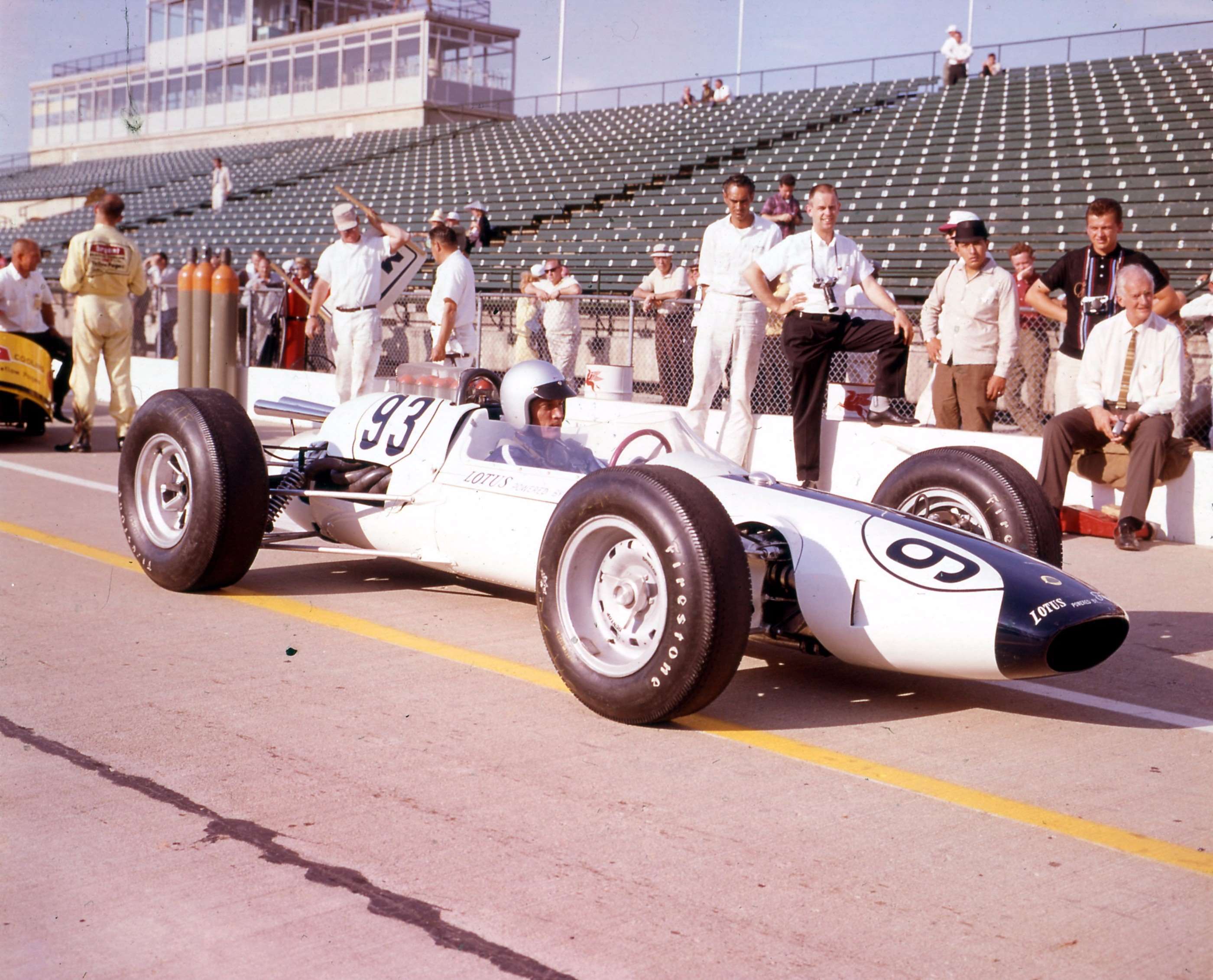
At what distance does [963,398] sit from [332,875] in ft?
25.1

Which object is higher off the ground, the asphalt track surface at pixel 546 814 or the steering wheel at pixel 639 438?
the steering wheel at pixel 639 438

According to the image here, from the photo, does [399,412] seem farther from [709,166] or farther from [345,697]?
[709,166]

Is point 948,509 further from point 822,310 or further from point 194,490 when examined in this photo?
point 822,310

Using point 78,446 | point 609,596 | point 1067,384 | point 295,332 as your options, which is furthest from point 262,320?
point 609,596

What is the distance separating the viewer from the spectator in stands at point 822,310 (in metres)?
9.54

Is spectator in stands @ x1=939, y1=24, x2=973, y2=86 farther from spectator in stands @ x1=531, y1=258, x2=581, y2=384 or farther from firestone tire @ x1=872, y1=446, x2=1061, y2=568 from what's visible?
firestone tire @ x1=872, y1=446, x2=1061, y2=568

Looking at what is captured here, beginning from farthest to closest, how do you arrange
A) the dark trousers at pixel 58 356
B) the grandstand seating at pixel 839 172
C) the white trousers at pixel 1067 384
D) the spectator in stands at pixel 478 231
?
the spectator in stands at pixel 478 231, the grandstand seating at pixel 839 172, the dark trousers at pixel 58 356, the white trousers at pixel 1067 384

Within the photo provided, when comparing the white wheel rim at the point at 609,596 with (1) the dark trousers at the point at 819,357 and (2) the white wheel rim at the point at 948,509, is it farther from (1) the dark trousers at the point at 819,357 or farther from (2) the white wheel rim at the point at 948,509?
(1) the dark trousers at the point at 819,357

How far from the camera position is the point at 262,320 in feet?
55.0

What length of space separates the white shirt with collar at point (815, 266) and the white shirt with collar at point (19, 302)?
6.72m

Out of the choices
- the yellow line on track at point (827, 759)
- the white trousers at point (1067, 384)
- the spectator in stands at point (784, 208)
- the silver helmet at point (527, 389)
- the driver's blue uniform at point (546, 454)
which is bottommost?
the yellow line on track at point (827, 759)

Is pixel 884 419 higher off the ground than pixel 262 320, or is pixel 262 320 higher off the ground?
pixel 262 320

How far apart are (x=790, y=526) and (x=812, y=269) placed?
17.2ft

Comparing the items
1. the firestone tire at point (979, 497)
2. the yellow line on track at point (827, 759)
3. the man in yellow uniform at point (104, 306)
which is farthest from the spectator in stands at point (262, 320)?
the firestone tire at point (979, 497)
